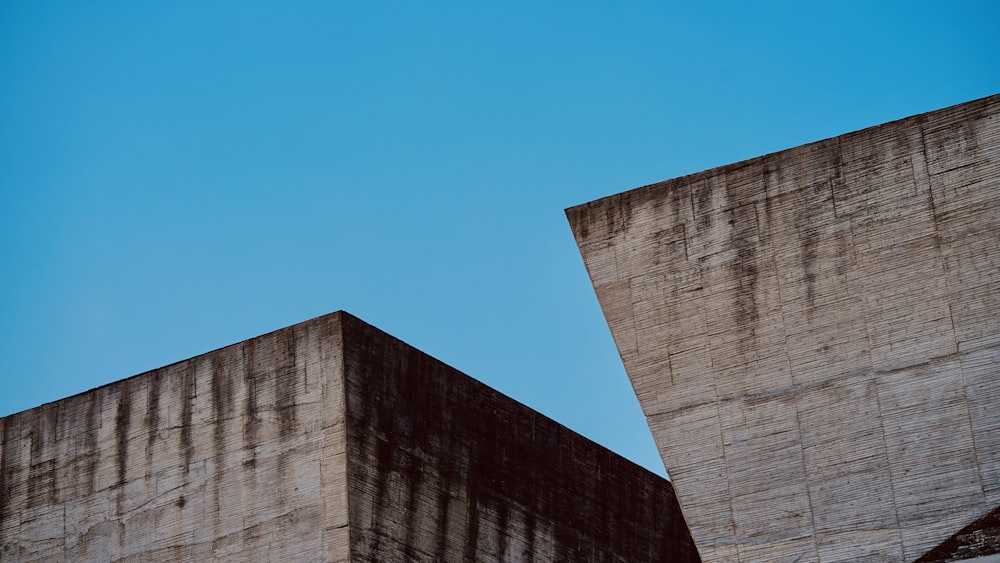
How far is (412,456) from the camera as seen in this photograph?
616 inches

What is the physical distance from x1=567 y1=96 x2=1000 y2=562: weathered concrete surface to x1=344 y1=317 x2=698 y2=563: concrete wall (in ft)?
7.76

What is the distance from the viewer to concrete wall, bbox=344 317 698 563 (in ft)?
49.5

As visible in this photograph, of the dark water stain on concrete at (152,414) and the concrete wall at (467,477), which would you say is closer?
the concrete wall at (467,477)

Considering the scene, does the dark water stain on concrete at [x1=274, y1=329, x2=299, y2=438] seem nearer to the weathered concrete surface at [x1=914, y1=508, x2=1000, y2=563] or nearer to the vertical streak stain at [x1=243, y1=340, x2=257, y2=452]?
the vertical streak stain at [x1=243, y1=340, x2=257, y2=452]

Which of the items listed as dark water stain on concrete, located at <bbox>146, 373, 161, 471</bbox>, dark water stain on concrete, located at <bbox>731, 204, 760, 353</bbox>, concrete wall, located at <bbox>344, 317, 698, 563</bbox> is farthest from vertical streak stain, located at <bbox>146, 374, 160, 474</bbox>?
dark water stain on concrete, located at <bbox>731, 204, 760, 353</bbox>

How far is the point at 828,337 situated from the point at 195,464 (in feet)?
22.1

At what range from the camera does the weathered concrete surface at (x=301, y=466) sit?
14977 mm

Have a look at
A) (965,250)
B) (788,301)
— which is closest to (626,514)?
(788,301)

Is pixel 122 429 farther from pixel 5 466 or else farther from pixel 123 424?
pixel 5 466

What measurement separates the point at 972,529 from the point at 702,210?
397 cm

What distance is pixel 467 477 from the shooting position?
53.5 feet

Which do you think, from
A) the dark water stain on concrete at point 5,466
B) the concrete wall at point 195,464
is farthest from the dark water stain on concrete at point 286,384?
the dark water stain on concrete at point 5,466

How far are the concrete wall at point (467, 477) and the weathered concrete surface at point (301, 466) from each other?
0.02 meters

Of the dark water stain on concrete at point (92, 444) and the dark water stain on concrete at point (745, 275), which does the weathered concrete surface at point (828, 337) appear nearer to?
the dark water stain on concrete at point (745, 275)
